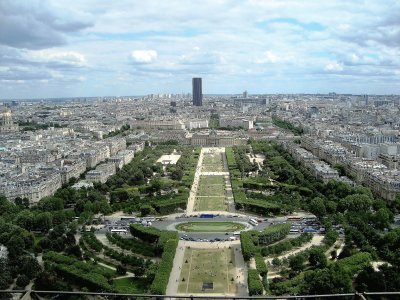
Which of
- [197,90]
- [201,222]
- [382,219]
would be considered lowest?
[201,222]

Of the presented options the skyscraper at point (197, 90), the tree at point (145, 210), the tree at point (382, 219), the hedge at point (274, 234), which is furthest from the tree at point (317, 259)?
the skyscraper at point (197, 90)

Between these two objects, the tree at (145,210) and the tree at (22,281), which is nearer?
the tree at (22,281)

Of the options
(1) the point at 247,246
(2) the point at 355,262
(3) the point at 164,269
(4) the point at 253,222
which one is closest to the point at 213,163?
(4) the point at 253,222

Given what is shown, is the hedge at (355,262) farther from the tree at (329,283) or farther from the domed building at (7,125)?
the domed building at (7,125)

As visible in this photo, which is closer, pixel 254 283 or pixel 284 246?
pixel 254 283

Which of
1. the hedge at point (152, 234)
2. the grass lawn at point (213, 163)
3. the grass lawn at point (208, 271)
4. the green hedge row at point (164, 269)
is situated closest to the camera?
the green hedge row at point (164, 269)

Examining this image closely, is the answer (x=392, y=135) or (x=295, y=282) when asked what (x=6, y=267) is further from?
(x=392, y=135)

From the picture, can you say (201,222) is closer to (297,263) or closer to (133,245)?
(133,245)

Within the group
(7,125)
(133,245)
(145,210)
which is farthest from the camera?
(7,125)
